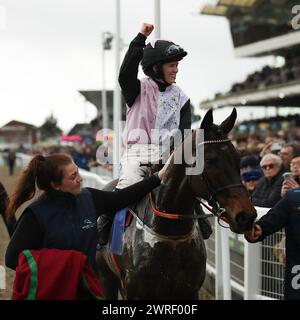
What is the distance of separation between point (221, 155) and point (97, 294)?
0.93 m

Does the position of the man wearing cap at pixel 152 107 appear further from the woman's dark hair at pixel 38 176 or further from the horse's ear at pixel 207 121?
the woman's dark hair at pixel 38 176

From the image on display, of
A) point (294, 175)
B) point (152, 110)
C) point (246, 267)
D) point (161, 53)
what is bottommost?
point (246, 267)

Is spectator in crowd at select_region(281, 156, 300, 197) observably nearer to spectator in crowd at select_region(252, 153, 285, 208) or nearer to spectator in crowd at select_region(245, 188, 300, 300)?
spectator in crowd at select_region(252, 153, 285, 208)

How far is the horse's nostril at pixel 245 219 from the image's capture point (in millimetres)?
2586

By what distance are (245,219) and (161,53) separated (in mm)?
1337

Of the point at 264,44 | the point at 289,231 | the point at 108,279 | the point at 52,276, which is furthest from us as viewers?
the point at 264,44

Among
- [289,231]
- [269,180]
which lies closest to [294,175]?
[269,180]

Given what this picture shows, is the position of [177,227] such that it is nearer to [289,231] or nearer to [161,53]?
[289,231]

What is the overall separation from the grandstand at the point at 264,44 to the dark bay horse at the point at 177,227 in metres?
24.8

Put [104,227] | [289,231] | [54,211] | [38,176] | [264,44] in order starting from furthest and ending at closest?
[264,44] < [104,227] < [289,231] < [38,176] < [54,211]

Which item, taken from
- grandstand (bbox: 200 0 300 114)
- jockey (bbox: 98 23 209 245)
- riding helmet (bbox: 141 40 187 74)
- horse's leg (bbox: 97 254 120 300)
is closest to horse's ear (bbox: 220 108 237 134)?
jockey (bbox: 98 23 209 245)

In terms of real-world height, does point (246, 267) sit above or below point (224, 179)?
below

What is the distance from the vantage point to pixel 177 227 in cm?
304
